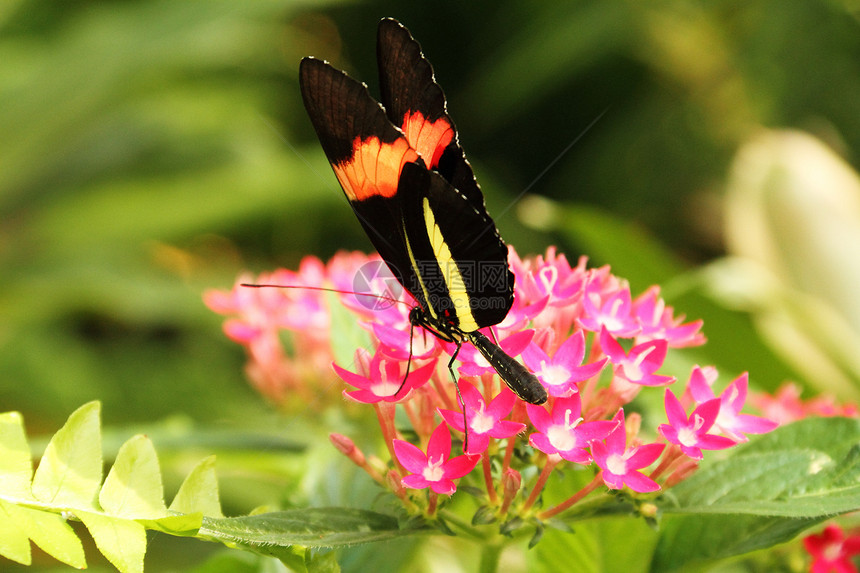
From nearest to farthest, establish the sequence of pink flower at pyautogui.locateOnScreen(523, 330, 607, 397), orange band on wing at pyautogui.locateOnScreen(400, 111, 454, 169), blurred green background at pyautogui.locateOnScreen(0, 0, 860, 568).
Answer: pink flower at pyautogui.locateOnScreen(523, 330, 607, 397) < orange band on wing at pyautogui.locateOnScreen(400, 111, 454, 169) < blurred green background at pyautogui.locateOnScreen(0, 0, 860, 568)

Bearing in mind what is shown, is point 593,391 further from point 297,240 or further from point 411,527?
point 297,240

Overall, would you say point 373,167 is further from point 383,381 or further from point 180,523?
point 180,523

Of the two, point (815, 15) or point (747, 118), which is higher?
point (815, 15)

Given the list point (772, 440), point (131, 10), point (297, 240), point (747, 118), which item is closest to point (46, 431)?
point (297, 240)

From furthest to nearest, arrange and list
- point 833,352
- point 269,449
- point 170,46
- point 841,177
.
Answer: point 170,46, point 841,177, point 833,352, point 269,449

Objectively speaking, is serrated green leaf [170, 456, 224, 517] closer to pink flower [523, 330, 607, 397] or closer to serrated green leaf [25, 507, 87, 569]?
serrated green leaf [25, 507, 87, 569]

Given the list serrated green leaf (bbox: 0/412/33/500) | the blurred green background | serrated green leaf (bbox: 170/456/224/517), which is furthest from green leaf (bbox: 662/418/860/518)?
the blurred green background

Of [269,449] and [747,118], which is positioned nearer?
[269,449]

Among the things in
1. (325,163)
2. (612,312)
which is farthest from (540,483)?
(325,163)
